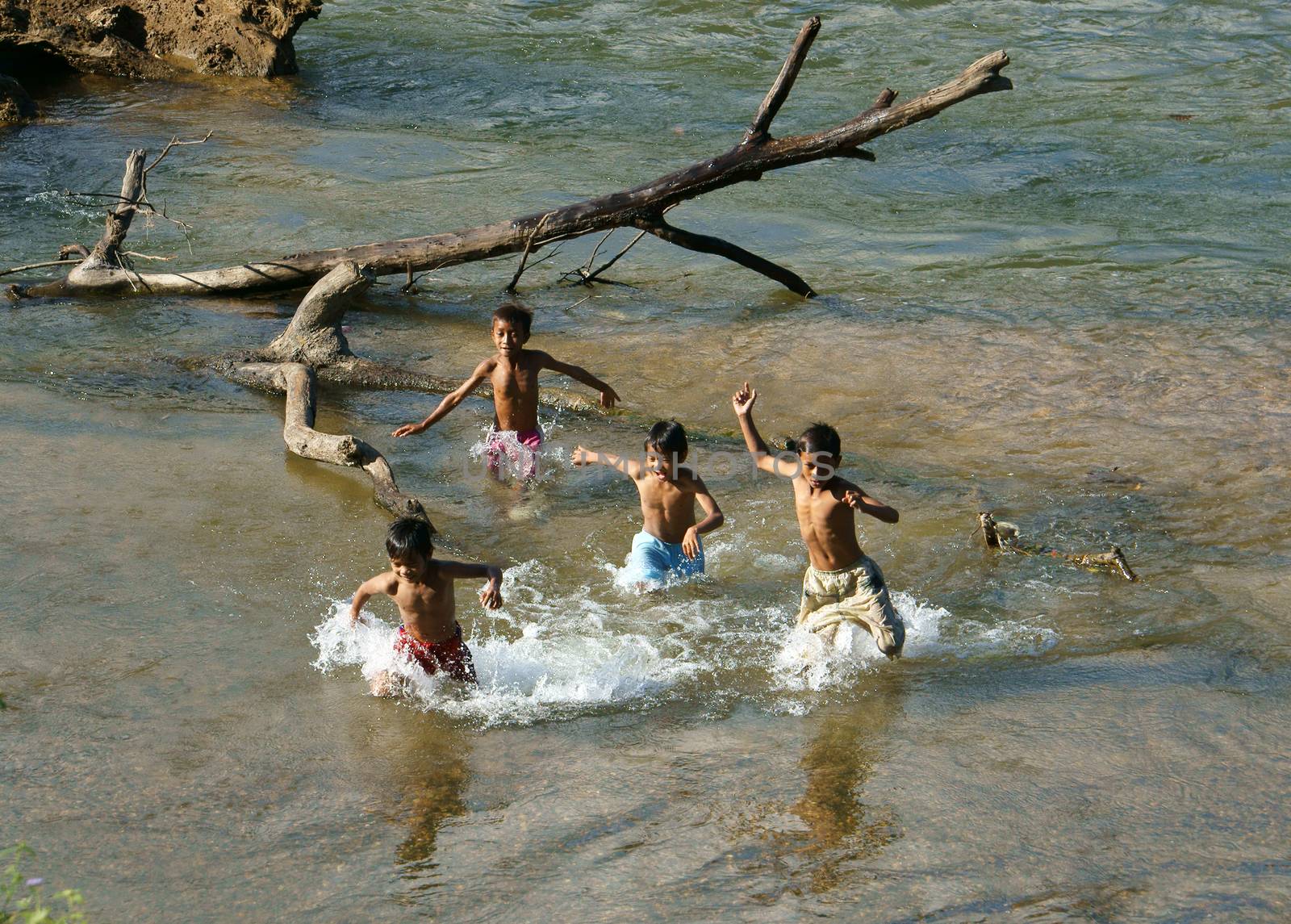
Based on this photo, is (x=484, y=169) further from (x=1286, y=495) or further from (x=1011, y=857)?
(x=1011, y=857)

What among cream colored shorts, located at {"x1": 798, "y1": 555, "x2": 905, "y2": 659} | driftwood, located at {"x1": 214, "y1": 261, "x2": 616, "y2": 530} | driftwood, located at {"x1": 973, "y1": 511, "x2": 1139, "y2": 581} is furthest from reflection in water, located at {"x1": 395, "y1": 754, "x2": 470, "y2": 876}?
driftwood, located at {"x1": 214, "y1": 261, "x2": 616, "y2": 530}

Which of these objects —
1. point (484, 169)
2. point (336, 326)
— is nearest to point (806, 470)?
point (336, 326)

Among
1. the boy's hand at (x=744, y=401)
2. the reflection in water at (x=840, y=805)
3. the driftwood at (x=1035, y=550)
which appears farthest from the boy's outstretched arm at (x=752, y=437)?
the reflection in water at (x=840, y=805)

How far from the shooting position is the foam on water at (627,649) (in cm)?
550

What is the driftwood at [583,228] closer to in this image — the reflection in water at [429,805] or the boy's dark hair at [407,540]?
the boy's dark hair at [407,540]

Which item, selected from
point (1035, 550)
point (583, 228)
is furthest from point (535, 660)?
point (583, 228)

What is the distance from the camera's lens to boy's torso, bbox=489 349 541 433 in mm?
7863

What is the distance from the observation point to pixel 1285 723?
5.06 metres

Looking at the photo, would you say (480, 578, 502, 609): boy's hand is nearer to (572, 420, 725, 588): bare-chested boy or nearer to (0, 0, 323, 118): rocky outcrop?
(572, 420, 725, 588): bare-chested boy

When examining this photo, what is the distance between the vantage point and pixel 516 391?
7.87 meters

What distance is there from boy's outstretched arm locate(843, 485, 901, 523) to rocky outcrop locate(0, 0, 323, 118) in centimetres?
1417

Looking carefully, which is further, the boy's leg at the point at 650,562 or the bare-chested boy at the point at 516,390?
the bare-chested boy at the point at 516,390

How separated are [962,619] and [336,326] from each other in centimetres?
510

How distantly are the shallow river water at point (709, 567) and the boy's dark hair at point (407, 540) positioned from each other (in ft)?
2.08
